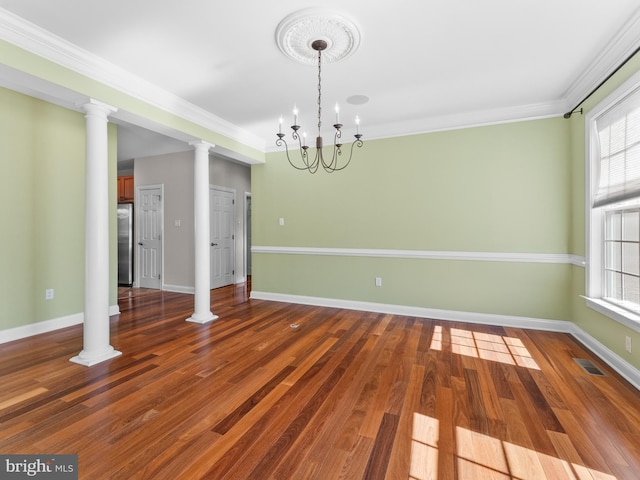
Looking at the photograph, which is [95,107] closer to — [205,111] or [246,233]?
[205,111]

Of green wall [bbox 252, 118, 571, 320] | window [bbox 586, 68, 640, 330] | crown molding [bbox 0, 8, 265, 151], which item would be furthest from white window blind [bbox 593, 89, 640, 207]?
crown molding [bbox 0, 8, 265, 151]

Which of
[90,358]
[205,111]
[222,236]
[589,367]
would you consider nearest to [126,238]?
[222,236]

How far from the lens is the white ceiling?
2.10m

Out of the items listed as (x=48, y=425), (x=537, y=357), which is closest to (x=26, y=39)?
(x=48, y=425)

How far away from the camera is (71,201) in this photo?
12.4 ft

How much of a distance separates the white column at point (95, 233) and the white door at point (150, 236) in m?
3.43

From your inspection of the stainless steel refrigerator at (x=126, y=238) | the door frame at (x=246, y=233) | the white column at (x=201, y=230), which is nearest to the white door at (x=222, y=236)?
the door frame at (x=246, y=233)

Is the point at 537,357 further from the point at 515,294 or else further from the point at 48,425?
the point at 48,425

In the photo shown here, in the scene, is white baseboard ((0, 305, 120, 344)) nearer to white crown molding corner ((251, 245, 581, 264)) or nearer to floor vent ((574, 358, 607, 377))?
white crown molding corner ((251, 245, 581, 264))

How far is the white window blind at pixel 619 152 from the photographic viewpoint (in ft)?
8.02

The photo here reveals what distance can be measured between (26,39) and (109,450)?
286cm

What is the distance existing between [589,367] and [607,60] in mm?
2619

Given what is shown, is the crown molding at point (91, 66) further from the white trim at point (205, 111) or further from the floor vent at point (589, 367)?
the floor vent at point (589, 367)

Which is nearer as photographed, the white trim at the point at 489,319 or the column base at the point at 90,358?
the white trim at the point at 489,319
